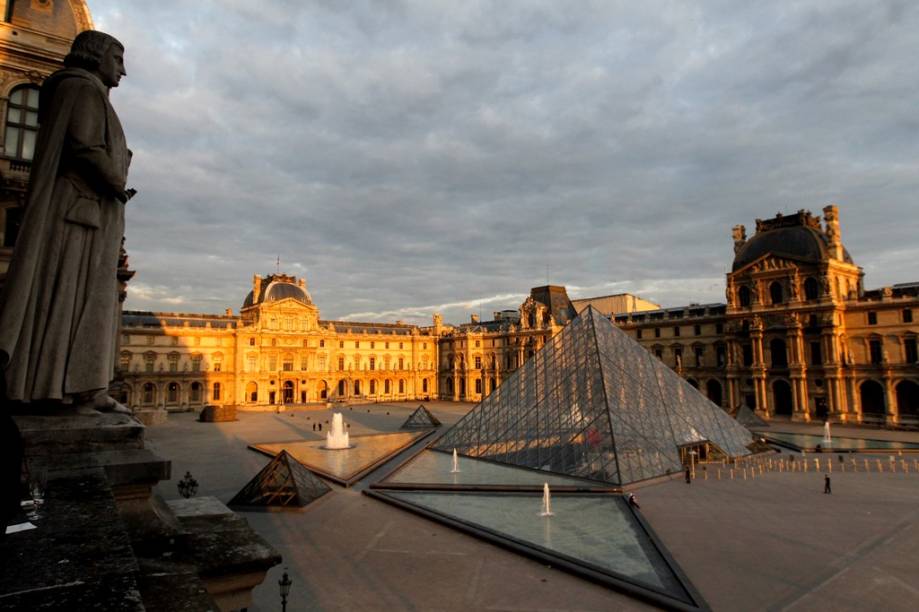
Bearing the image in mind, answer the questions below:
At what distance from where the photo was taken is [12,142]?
67.4 ft

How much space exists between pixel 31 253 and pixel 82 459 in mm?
1758

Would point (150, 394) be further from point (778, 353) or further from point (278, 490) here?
point (778, 353)

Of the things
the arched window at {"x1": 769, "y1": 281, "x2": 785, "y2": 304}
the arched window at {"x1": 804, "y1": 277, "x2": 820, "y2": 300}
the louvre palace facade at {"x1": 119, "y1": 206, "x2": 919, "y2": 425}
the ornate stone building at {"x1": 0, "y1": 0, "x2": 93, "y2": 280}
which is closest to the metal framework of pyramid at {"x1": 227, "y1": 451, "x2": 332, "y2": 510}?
the ornate stone building at {"x1": 0, "y1": 0, "x2": 93, "y2": 280}

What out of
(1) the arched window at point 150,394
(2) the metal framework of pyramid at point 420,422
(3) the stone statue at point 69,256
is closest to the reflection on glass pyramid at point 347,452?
(2) the metal framework of pyramid at point 420,422

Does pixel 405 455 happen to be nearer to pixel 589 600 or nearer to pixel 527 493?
pixel 527 493

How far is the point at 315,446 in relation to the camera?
31.6 metres

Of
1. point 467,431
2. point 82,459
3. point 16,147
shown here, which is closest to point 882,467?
point 467,431

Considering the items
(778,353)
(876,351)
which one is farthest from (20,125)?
(876,351)

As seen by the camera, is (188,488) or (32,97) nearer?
(188,488)

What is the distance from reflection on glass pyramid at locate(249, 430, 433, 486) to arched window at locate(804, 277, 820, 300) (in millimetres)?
33167

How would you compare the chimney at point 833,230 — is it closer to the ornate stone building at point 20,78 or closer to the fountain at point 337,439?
the fountain at point 337,439

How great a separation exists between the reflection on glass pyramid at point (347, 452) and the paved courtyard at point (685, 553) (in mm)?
2167

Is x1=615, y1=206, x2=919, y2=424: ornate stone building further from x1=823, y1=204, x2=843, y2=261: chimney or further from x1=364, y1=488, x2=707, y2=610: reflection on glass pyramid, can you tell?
x1=364, y1=488, x2=707, y2=610: reflection on glass pyramid

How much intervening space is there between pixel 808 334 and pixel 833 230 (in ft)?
29.0
